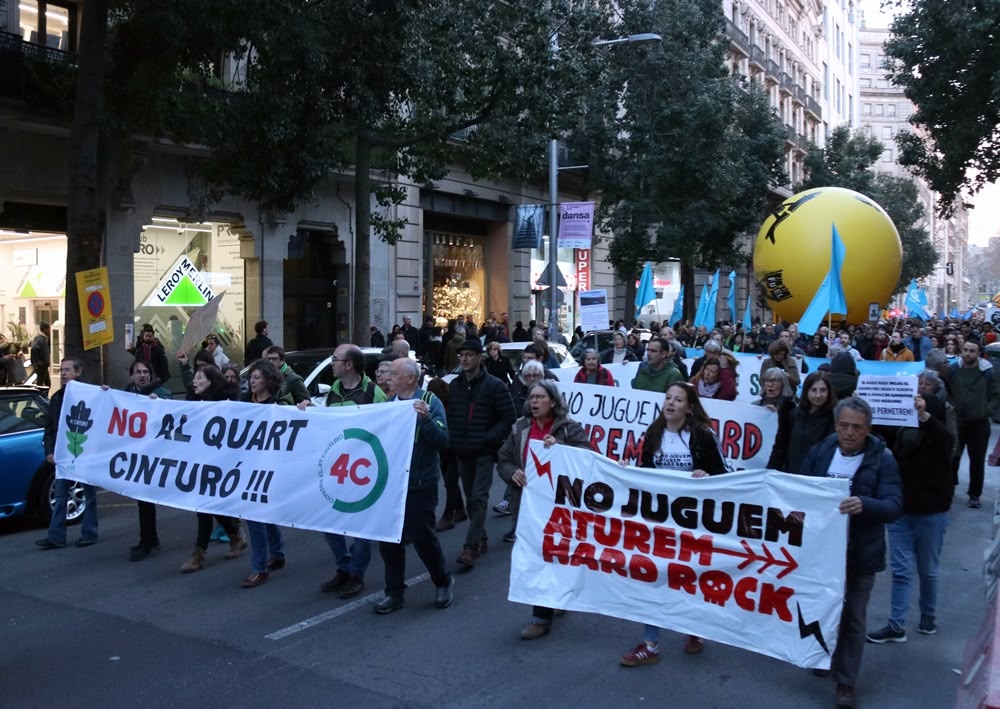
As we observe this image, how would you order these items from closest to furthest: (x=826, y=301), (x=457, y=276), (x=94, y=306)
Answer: (x=94, y=306)
(x=826, y=301)
(x=457, y=276)

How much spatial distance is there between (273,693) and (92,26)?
9774 millimetres

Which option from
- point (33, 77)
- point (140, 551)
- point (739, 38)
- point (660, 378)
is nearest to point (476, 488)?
point (140, 551)

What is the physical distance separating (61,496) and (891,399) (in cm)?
682

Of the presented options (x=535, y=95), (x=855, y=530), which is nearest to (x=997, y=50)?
(x=535, y=95)

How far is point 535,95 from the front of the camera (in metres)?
16.4

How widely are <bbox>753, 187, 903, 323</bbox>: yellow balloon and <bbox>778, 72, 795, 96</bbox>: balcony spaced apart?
3649cm

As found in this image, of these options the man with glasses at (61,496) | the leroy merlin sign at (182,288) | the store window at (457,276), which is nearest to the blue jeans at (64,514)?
the man with glasses at (61,496)

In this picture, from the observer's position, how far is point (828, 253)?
2155 centimetres

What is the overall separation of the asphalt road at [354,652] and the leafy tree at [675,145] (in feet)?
73.0

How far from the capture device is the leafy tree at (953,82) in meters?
22.8

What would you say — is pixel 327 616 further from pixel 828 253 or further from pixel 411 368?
pixel 828 253

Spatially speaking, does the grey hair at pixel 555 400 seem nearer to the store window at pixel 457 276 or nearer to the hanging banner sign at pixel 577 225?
the hanging banner sign at pixel 577 225

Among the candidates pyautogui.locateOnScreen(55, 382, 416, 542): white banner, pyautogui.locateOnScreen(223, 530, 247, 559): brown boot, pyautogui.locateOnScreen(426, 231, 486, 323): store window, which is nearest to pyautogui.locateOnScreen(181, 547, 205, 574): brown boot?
pyautogui.locateOnScreen(223, 530, 247, 559): brown boot

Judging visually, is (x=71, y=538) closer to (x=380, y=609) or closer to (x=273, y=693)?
(x=380, y=609)
